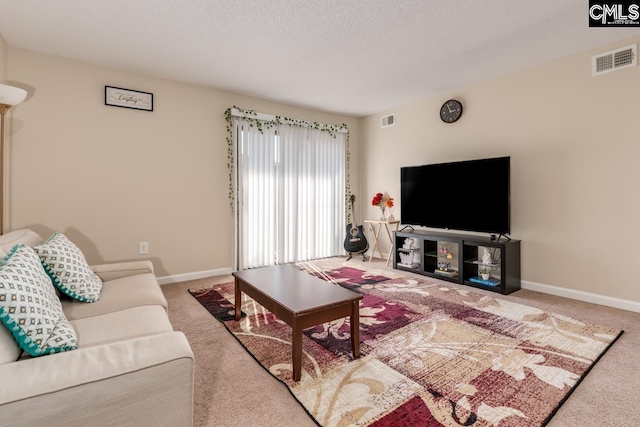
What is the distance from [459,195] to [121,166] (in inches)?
156

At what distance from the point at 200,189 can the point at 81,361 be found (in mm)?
3206

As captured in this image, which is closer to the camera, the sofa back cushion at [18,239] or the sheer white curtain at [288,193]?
the sofa back cushion at [18,239]

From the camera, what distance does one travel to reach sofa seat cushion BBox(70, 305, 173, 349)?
4.83 feet

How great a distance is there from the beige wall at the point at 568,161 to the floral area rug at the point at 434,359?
2.67ft


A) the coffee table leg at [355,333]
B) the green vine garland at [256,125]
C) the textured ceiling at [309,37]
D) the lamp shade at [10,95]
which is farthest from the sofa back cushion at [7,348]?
the green vine garland at [256,125]

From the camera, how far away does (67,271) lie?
6.39 ft

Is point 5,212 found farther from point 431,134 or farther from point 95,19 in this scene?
point 431,134

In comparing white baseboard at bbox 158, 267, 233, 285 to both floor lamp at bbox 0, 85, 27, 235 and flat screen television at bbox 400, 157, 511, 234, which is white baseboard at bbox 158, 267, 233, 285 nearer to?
floor lamp at bbox 0, 85, 27, 235

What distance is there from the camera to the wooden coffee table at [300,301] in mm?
1819

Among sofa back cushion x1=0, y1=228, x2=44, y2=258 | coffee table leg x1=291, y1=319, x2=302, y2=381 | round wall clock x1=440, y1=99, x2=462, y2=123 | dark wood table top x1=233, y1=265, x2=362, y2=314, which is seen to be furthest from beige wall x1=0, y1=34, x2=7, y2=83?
round wall clock x1=440, y1=99, x2=462, y2=123

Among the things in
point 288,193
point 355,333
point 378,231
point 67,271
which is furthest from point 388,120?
point 67,271

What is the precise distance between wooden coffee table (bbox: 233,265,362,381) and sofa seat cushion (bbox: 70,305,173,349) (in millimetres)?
623

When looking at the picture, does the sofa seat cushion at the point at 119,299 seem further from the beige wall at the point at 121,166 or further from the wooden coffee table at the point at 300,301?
the beige wall at the point at 121,166

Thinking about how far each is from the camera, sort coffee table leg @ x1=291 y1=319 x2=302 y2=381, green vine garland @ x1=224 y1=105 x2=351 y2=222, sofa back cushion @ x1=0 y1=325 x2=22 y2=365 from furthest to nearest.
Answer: green vine garland @ x1=224 y1=105 x2=351 y2=222 < coffee table leg @ x1=291 y1=319 x2=302 y2=381 < sofa back cushion @ x1=0 y1=325 x2=22 y2=365
